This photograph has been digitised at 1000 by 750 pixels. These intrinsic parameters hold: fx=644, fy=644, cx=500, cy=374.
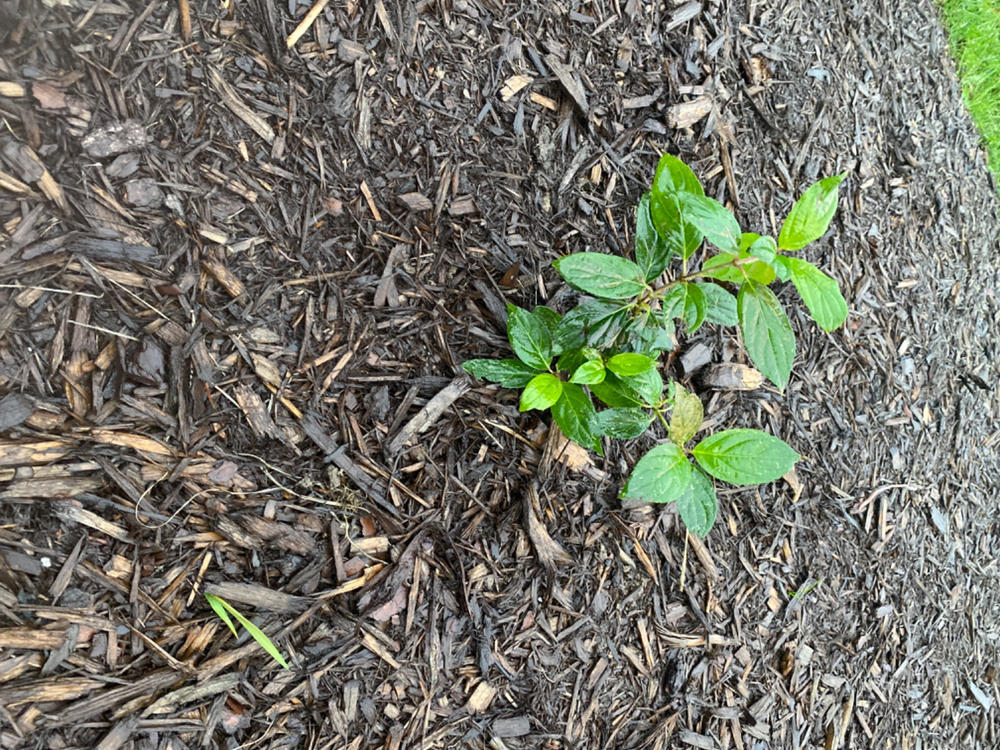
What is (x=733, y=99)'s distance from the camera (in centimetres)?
179

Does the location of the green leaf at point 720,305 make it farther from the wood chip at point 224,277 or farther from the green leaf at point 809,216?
the wood chip at point 224,277

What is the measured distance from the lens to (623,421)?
4.45 feet

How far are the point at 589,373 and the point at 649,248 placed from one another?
291 mm

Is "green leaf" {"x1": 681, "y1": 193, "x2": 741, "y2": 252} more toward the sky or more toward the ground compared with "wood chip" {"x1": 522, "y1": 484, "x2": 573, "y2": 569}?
more toward the sky

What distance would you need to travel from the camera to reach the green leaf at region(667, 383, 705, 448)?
1359 millimetres

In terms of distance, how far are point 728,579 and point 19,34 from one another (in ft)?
6.31

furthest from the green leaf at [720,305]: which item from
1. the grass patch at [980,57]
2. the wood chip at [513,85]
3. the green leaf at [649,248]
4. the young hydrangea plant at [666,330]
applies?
the grass patch at [980,57]

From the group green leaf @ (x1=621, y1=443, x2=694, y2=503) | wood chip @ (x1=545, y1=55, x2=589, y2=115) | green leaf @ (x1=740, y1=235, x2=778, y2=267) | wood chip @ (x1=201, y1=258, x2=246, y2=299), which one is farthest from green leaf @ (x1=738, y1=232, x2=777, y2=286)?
wood chip @ (x1=201, y1=258, x2=246, y2=299)

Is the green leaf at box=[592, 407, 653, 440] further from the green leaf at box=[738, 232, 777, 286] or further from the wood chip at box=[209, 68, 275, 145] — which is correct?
the wood chip at box=[209, 68, 275, 145]

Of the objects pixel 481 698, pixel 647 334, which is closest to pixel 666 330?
pixel 647 334

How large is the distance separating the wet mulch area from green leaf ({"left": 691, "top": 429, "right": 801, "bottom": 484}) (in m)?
0.26

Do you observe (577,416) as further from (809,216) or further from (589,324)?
(809,216)

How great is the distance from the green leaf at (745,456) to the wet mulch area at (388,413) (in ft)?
0.85

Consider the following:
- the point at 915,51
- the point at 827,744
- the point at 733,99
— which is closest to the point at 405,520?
the point at 827,744
